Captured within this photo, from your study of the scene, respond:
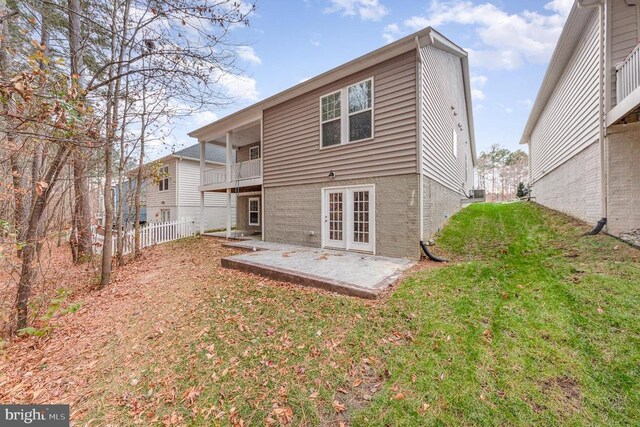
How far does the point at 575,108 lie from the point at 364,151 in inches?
263

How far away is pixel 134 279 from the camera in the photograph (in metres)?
6.86

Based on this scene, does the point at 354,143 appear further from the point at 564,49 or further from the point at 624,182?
the point at 564,49

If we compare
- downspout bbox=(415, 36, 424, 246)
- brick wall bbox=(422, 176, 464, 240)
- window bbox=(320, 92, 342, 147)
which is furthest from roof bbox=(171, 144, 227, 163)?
downspout bbox=(415, 36, 424, 246)

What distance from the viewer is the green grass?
2.28 m

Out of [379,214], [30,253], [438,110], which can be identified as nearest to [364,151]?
[379,214]

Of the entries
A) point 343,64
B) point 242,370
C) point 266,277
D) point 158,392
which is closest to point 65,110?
point 158,392

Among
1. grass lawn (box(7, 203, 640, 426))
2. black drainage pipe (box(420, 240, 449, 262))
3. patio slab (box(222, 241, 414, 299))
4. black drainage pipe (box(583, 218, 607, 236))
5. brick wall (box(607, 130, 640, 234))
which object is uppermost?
brick wall (box(607, 130, 640, 234))

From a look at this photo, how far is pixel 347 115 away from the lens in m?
7.82

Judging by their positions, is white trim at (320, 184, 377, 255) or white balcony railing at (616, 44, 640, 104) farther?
→ white trim at (320, 184, 377, 255)

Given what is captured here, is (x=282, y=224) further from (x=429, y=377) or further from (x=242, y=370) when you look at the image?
(x=429, y=377)

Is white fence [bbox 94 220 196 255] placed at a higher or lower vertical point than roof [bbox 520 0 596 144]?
lower

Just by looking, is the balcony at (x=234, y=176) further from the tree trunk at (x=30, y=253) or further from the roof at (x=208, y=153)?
the tree trunk at (x=30, y=253)

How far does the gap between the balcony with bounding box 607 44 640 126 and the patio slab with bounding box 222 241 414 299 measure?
196 inches

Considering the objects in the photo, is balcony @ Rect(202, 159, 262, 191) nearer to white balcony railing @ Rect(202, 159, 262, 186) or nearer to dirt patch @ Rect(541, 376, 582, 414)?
white balcony railing @ Rect(202, 159, 262, 186)
